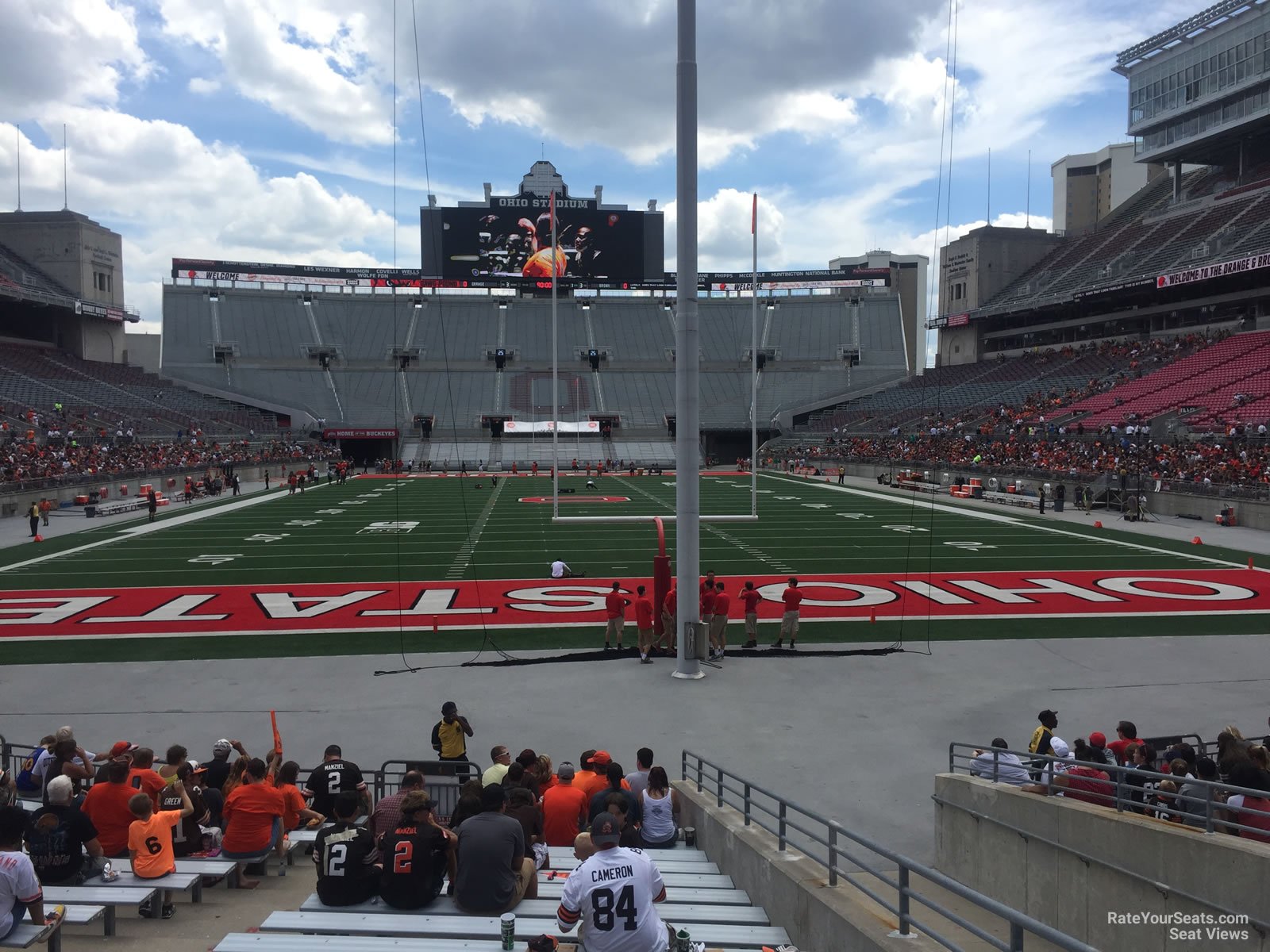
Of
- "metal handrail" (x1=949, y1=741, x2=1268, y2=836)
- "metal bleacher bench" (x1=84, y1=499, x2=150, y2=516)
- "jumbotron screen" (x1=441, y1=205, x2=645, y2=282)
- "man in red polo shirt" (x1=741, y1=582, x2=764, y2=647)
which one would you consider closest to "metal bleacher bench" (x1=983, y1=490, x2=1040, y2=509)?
"man in red polo shirt" (x1=741, y1=582, x2=764, y2=647)

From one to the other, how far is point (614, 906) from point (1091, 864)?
3.34 meters

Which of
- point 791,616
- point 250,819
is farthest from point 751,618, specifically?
point 250,819

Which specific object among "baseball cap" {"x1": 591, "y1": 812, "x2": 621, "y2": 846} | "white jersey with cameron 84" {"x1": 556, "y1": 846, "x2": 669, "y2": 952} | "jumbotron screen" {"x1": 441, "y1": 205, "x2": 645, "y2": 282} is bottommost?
"white jersey with cameron 84" {"x1": 556, "y1": 846, "x2": 669, "y2": 952}

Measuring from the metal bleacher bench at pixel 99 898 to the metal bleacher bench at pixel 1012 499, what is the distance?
112ft

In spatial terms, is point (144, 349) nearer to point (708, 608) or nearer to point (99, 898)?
point (708, 608)

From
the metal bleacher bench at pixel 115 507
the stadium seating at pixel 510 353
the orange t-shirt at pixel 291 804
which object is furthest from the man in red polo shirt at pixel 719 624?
the stadium seating at pixel 510 353

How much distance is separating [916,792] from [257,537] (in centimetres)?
2282

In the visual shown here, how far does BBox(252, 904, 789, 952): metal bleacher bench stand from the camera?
14.9ft

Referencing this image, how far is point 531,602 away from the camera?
17062mm

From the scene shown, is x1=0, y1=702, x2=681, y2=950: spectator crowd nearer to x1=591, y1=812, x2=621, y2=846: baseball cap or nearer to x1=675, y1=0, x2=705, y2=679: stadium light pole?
x1=591, y1=812, x2=621, y2=846: baseball cap

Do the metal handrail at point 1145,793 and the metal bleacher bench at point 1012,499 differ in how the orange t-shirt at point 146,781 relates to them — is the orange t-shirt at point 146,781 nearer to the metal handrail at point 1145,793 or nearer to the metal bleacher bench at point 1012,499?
the metal handrail at point 1145,793

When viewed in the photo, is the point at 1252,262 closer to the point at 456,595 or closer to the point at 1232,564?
the point at 1232,564

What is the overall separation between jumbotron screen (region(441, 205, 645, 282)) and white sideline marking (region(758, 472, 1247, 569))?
33.7m

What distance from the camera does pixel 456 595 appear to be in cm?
1769
